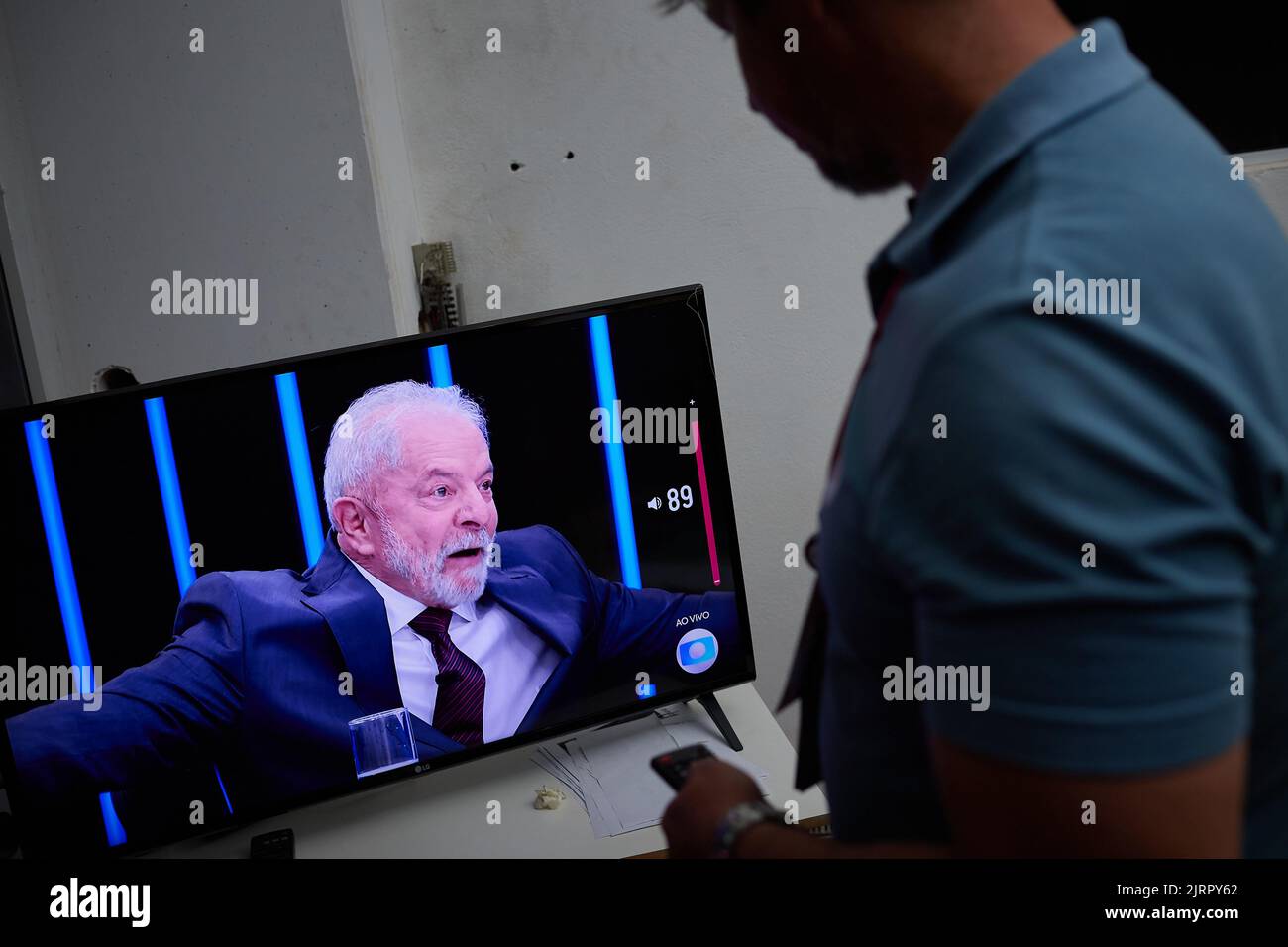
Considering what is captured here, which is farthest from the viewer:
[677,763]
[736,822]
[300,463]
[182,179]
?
[182,179]

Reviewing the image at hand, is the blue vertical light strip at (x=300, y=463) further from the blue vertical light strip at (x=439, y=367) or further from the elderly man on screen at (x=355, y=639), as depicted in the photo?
the blue vertical light strip at (x=439, y=367)

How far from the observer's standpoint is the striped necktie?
3.87ft

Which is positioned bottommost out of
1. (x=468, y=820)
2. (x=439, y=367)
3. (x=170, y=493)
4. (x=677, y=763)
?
(x=468, y=820)

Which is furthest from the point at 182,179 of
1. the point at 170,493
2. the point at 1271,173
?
the point at 1271,173

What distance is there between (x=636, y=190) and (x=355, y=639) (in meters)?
0.92

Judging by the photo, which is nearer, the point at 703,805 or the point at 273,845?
the point at 703,805

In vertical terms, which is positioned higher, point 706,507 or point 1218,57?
point 1218,57

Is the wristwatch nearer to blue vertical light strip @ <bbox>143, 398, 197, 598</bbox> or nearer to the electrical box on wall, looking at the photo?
blue vertical light strip @ <bbox>143, 398, 197, 598</bbox>

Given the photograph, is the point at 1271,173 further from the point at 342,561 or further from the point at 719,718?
the point at 342,561

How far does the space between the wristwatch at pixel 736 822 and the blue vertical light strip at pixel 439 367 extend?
2.26 ft

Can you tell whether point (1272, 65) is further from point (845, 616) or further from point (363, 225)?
point (363, 225)

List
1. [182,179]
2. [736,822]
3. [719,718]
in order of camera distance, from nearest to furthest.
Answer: [736,822] < [719,718] < [182,179]

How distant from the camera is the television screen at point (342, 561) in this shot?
110 centimetres

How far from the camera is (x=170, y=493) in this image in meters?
1.10
